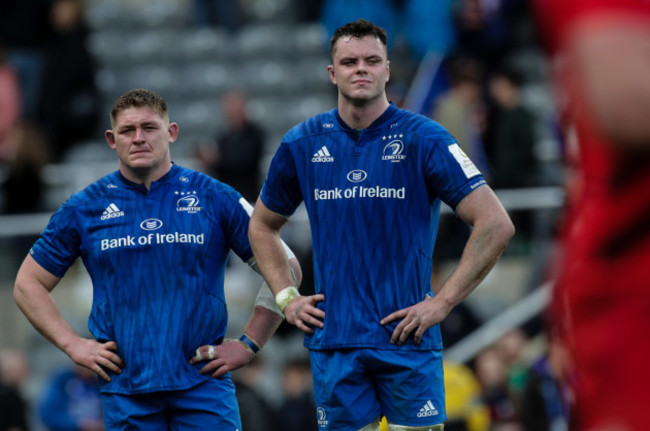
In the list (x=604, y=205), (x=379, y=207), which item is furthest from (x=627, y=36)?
(x=379, y=207)

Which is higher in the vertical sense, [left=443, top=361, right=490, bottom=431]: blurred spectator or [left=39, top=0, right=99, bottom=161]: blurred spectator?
[left=39, top=0, right=99, bottom=161]: blurred spectator

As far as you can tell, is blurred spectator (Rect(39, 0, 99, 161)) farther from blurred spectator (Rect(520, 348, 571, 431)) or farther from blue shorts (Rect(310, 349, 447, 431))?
blue shorts (Rect(310, 349, 447, 431))

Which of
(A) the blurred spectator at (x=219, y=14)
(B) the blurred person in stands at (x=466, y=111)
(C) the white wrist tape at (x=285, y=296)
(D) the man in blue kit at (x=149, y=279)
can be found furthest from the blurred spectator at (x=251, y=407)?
(A) the blurred spectator at (x=219, y=14)

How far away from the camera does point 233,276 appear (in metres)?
12.1

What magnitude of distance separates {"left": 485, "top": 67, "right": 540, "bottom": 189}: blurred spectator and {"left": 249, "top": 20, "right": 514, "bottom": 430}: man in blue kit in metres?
6.32

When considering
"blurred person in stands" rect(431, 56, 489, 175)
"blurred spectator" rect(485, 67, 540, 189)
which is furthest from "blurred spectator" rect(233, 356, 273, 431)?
"blurred person in stands" rect(431, 56, 489, 175)

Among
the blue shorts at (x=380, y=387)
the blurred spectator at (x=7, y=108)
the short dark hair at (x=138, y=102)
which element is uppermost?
the blurred spectator at (x=7, y=108)

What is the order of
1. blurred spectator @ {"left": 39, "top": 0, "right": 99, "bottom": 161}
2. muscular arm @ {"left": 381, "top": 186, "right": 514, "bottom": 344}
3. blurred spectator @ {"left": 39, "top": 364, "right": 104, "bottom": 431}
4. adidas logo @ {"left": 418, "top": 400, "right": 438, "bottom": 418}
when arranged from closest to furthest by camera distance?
1. muscular arm @ {"left": 381, "top": 186, "right": 514, "bottom": 344}
2. adidas logo @ {"left": 418, "top": 400, "right": 438, "bottom": 418}
3. blurred spectator @ {"left": 39, "top": 364, "right": 104, "bottom": 431}
4. blurred spectator @ {"left": 39, "top": 0, "right": 99, "bottom": 161}

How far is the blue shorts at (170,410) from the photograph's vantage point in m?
5.77

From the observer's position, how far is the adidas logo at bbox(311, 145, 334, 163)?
5.67 meters

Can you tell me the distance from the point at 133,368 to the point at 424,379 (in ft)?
4.54

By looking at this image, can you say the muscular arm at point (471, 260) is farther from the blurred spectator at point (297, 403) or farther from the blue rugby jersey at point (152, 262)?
the blurred spectator at point (297, 403)

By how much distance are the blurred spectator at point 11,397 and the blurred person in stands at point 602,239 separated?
8.74 m

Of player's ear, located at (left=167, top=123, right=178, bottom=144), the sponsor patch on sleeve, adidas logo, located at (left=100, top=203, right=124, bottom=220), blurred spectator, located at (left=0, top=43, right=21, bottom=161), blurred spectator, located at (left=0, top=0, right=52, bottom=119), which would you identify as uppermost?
blurred spectator, located at (left=0, top=0, right=52, bottom=119)
